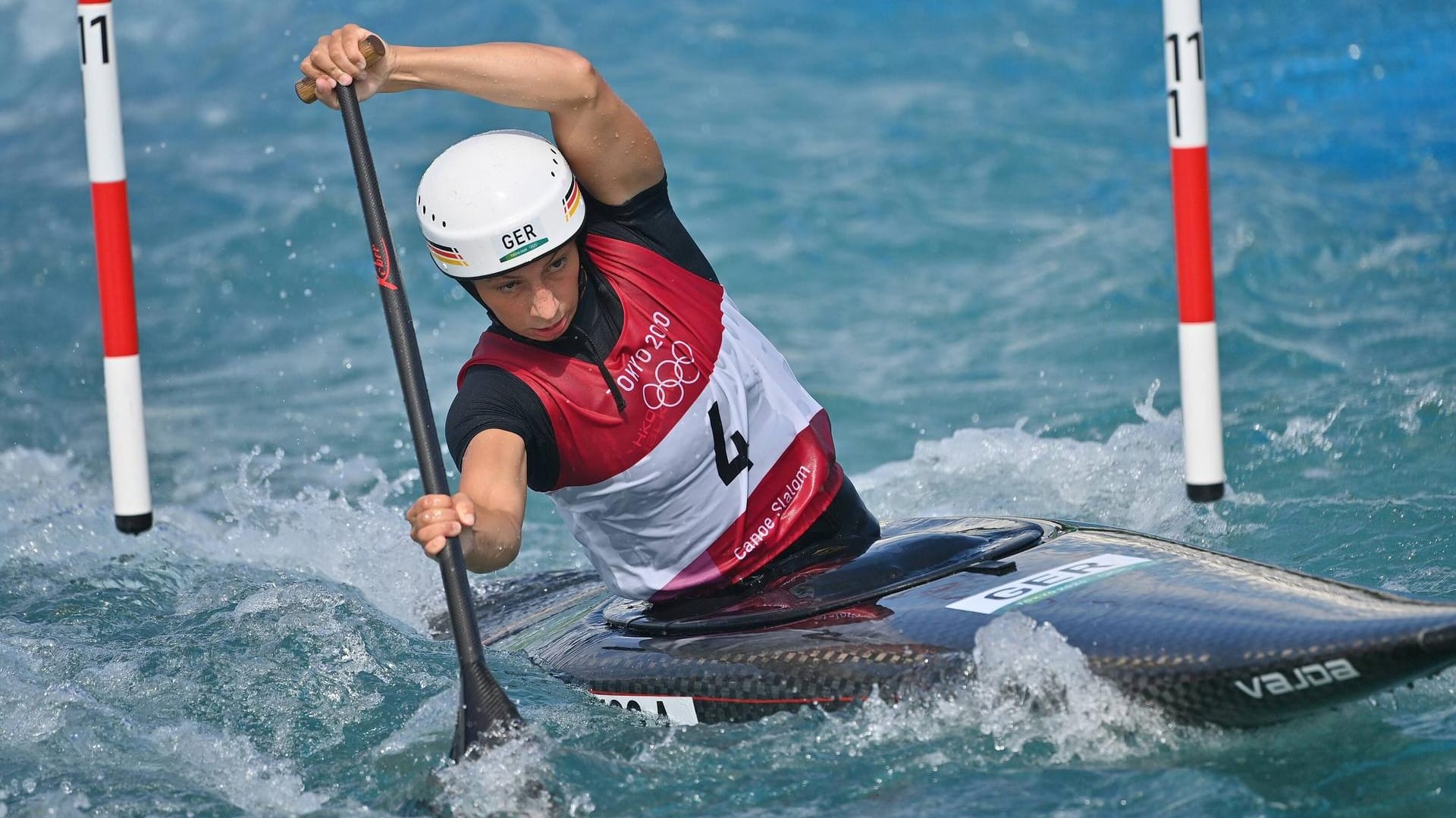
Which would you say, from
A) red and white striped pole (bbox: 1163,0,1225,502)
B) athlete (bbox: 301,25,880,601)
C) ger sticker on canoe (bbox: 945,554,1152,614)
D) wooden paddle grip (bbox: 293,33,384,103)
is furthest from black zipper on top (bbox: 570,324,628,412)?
red and white striped pole (bbox: 1163,0,1225,502)

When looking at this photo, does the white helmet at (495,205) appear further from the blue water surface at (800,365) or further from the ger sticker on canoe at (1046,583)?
the ger sticker on canoe at (1046,583)

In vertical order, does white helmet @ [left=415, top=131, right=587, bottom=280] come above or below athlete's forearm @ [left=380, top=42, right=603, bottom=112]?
below

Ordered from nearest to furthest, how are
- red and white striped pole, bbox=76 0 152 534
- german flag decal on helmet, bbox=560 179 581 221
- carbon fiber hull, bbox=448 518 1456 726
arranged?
carbon fiber hull, bbox=448 518 1456 726 < german flag decal on helmet, bbox=560 179 581 221 < red and white striped pole, bbox=76 0 152 534

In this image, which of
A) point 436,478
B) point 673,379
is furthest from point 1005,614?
point 436,478

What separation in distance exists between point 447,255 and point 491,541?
625 mm

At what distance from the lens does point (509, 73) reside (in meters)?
3.36

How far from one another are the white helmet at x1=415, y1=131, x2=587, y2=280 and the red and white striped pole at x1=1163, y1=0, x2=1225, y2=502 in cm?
136

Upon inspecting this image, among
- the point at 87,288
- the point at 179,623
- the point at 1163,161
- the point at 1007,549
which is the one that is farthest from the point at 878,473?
the point at 87,288

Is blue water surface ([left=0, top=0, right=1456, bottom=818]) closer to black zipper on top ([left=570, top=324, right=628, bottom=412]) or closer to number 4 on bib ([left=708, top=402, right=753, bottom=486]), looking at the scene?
number 4 on bib ([left=708, top=402, right=753, bottom=486])

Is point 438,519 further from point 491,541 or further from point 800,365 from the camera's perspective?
point 800,365

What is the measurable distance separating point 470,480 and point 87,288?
23.3ft

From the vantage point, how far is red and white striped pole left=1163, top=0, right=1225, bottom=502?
344 cm

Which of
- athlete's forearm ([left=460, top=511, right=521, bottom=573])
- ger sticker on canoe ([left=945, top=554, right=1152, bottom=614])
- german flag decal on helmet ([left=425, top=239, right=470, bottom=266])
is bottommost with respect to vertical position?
ger sticker on canoe ([left=945, top=554, right=1152, bottom=614])

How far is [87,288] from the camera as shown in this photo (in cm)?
933
